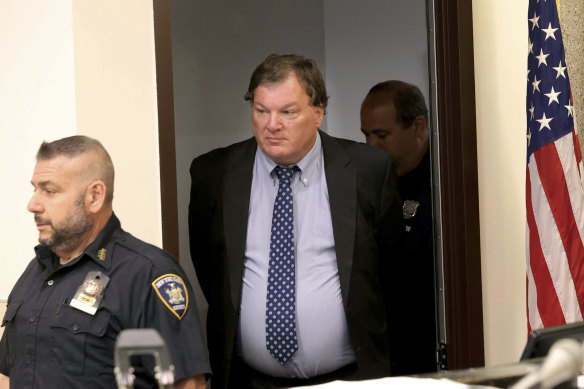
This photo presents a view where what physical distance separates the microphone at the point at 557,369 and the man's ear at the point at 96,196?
5.10ft

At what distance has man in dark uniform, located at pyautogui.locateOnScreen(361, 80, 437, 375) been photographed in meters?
3.99

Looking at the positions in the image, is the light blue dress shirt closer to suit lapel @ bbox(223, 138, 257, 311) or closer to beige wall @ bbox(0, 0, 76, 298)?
suit lapel @ bbox(223, 138, 257, 311)

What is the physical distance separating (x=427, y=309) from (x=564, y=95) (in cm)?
106

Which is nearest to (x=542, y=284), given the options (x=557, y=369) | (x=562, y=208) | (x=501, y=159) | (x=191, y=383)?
(x=562, y=208)

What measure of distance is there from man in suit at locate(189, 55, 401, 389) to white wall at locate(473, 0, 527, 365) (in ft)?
2.43

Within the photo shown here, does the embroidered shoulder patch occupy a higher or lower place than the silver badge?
lower

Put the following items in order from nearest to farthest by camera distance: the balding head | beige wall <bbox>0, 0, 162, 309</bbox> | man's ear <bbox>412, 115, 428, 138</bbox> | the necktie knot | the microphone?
the microphone < the balding head < beige wall <bbox>0, 0, 162, 309</bbox> < the necktie knot < man's ear <bbox>412, 115, 428, 138</bbox>

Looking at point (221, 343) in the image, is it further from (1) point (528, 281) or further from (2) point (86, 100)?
(1) point (528, 281)

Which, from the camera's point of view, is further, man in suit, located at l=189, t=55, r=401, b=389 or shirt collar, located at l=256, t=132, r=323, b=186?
shirt collar, located at l=256, t=132, r=323, b=186

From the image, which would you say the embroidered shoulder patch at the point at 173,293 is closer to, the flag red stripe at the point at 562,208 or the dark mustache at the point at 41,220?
the dark mustache at the point at 41,220

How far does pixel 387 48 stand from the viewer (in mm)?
5438

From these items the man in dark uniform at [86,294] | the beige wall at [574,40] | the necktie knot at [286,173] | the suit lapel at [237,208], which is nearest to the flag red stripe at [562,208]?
the beige wall at [574,40]

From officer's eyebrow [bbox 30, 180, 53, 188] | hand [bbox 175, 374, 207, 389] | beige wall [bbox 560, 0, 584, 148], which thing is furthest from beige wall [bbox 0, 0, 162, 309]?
beige wall [bbox 560, 0, 584, 148]

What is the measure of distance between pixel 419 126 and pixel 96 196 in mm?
1978
